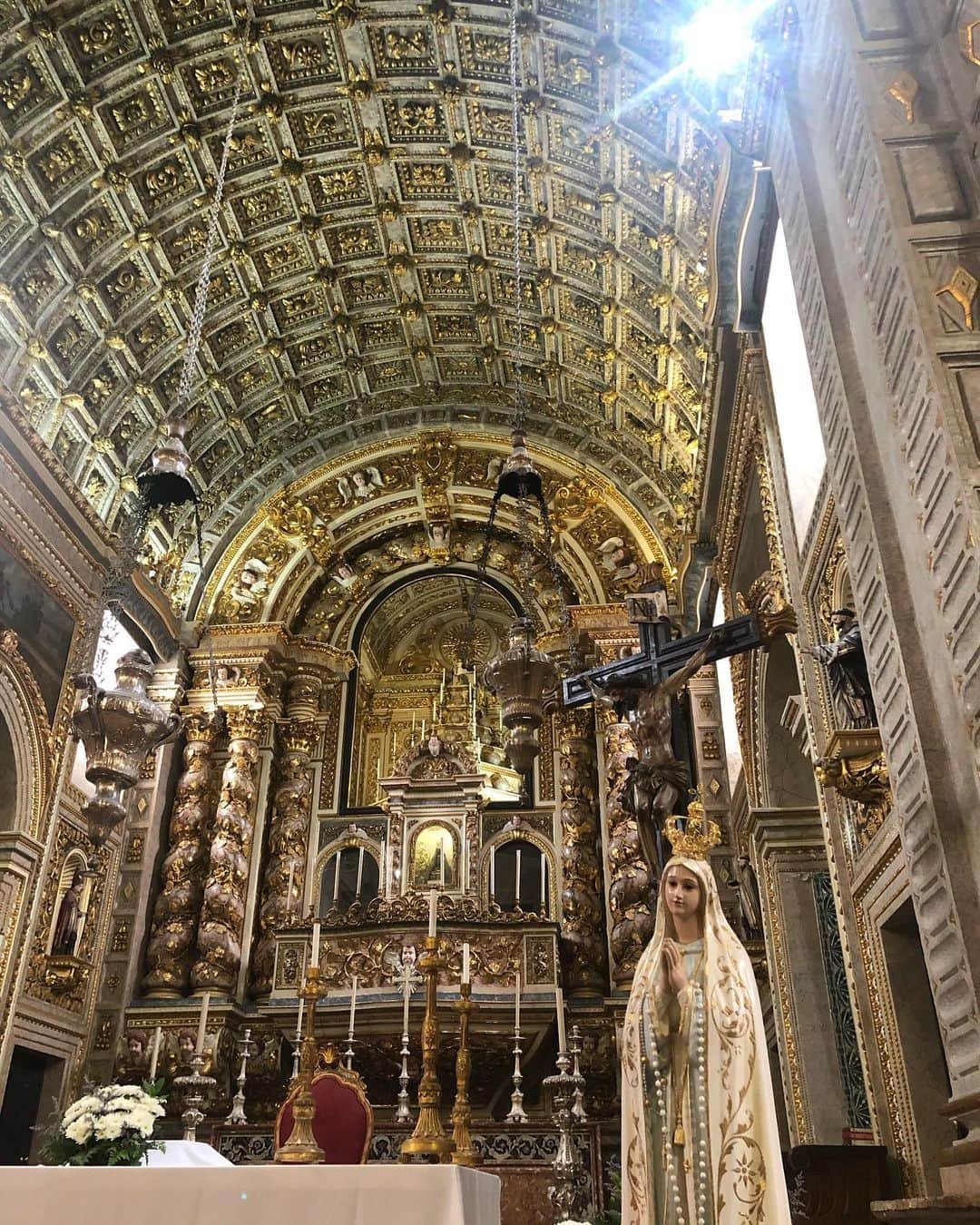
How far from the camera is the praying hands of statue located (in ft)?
12.3

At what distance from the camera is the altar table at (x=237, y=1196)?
2.94m

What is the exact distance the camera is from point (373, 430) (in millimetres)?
16375

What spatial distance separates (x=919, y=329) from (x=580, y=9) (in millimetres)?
7862

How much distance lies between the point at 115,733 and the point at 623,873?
6.53 meters

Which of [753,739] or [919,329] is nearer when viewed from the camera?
[919,329]

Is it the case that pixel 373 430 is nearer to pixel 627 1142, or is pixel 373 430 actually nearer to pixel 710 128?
pixel 710 128

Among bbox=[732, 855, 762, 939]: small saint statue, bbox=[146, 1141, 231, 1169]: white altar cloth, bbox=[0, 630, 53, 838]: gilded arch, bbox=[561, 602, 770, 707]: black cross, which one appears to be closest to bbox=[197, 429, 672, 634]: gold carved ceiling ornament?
bbox=[0, 630, 53, 838]: gilded arch

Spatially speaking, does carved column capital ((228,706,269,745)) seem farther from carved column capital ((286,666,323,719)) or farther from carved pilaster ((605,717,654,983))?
carved pilaster ((605,717,654,983))

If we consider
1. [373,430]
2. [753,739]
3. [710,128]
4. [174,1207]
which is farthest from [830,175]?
[373,430]

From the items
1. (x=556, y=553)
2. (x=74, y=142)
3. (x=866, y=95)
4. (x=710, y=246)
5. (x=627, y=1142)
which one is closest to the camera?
(x=627, y=1142)

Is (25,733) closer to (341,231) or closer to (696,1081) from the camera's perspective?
(341,231)

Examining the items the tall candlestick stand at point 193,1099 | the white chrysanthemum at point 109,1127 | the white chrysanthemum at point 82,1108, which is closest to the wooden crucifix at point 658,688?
the white chrysanthemum at point 109,1127

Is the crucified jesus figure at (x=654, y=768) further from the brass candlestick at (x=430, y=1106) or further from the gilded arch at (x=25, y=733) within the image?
the gilded arch at (x=25, y=733)

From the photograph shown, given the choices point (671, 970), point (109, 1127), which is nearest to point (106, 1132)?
point (109, 1127)
